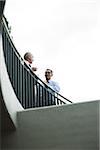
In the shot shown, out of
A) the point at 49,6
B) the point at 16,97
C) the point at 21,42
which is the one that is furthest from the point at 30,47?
the point at 16,97

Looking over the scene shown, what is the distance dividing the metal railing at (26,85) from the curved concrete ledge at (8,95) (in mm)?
161

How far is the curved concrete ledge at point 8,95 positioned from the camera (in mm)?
5934

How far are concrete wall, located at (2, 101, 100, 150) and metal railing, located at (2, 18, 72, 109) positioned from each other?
0.33 meters

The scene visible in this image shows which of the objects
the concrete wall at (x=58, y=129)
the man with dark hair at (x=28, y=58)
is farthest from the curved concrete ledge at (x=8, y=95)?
the man with dark hair at (x=28, y=58)

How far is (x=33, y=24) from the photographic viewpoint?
9180mm

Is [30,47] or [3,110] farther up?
[30,47]

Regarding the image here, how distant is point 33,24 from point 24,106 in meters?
3.10

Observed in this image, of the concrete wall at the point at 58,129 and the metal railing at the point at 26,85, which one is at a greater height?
the metal railing at the point at 26,85

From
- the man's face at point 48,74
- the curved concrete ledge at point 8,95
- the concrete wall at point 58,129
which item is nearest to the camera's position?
the concrete wall at point 58,129

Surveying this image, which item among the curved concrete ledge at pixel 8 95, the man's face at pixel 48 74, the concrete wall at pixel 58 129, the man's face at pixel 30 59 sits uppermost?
the man's face at pixel 30 59

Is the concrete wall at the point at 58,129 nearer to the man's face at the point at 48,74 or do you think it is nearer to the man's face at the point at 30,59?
the man's face at the point at 48,74

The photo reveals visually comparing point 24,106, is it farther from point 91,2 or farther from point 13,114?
point 91,2

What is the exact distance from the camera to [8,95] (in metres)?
6.09

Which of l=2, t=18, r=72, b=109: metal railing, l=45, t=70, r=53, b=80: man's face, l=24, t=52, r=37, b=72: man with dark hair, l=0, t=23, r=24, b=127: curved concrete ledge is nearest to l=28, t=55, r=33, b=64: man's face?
l=24, t=52, r=37, b=72: man with dark hair
